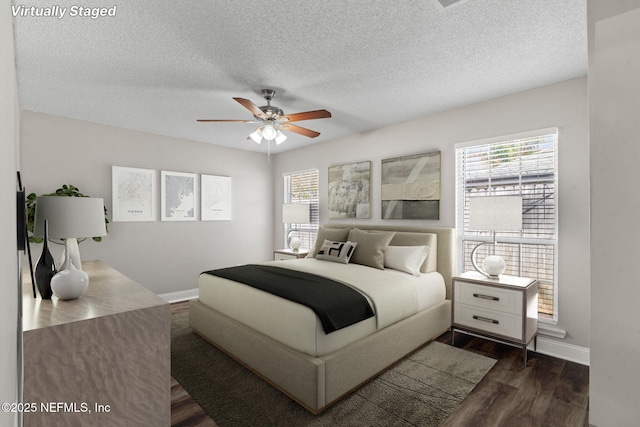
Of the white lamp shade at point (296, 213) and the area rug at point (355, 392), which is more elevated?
the white lamp shade at point (296, 213)

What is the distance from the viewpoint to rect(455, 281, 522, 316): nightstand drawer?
272 cm

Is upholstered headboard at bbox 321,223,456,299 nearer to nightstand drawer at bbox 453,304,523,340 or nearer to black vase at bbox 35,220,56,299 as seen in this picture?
nightstand drawer at bbox 453,304,523,340

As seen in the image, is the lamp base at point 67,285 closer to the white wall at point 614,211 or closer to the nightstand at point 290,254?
the white wall at point 614,211

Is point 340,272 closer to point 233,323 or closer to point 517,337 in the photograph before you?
point 233,323

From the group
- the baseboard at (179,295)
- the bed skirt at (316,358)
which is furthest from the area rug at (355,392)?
the baseboard at (179,295)

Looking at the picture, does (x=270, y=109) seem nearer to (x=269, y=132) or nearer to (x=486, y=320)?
(x=269, y=132)

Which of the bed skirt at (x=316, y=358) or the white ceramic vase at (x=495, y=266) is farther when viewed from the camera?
the white ceramic vase at (x=495, y=266)

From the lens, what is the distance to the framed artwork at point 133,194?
4.17m

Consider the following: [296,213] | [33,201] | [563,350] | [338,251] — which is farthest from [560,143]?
[33,201]

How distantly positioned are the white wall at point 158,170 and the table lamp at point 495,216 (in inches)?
156

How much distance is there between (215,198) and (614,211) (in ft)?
16.5

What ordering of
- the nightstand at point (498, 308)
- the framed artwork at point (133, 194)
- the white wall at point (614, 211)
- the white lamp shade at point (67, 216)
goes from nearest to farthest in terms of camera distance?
1. the white wall at point (614, 211)
2. the white lamp shade at point (67, 216)
3. the nightstand at point (498, 308)
4. the framed artwork at point (133, 194)

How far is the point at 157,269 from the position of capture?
453cm

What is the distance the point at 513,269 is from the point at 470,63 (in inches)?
83.3
